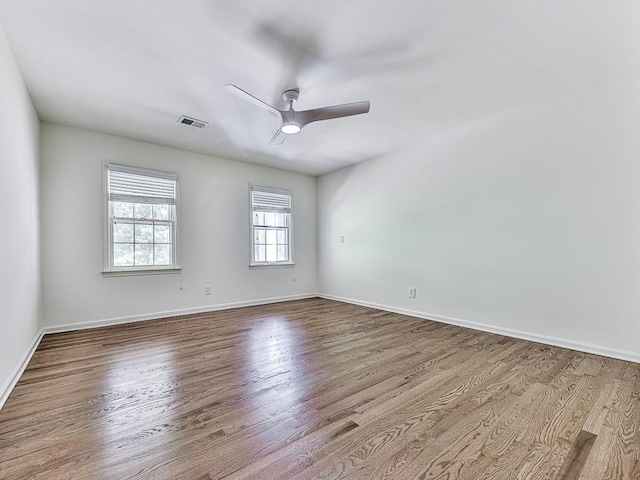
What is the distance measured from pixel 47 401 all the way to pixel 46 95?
9.25 ft

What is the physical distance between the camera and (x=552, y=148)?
10.1ft

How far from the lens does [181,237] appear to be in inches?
176

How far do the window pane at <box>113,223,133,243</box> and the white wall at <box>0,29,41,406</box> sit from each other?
0.85 meters

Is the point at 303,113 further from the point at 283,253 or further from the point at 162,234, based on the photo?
the point at 283,253

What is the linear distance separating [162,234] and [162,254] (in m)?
0.29

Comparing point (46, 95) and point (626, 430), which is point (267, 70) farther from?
point (626, 430)

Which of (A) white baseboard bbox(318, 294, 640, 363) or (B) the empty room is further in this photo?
(A) white baseboard bbox(318, 294, 640, 363)

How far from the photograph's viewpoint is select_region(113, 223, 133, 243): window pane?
4.01 m

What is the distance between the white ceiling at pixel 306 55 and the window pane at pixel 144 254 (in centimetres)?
163

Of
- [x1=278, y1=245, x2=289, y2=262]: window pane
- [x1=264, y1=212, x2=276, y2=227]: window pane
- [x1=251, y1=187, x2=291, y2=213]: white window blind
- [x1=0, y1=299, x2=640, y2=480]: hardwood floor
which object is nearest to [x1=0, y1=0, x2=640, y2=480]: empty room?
[x1=0, y1=299, x2=640, y2=480]: hardwood floor

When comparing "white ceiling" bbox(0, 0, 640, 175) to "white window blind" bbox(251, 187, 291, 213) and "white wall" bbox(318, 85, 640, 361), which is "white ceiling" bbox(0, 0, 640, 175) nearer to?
"white wall" bbox(318, 85, 640, 361)

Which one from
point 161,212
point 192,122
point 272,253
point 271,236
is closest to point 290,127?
point 192,122

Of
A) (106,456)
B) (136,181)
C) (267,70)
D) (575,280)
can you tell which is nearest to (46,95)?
(136,181)

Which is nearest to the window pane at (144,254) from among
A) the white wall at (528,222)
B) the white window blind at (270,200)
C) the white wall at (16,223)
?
the white wall at (16,223)
